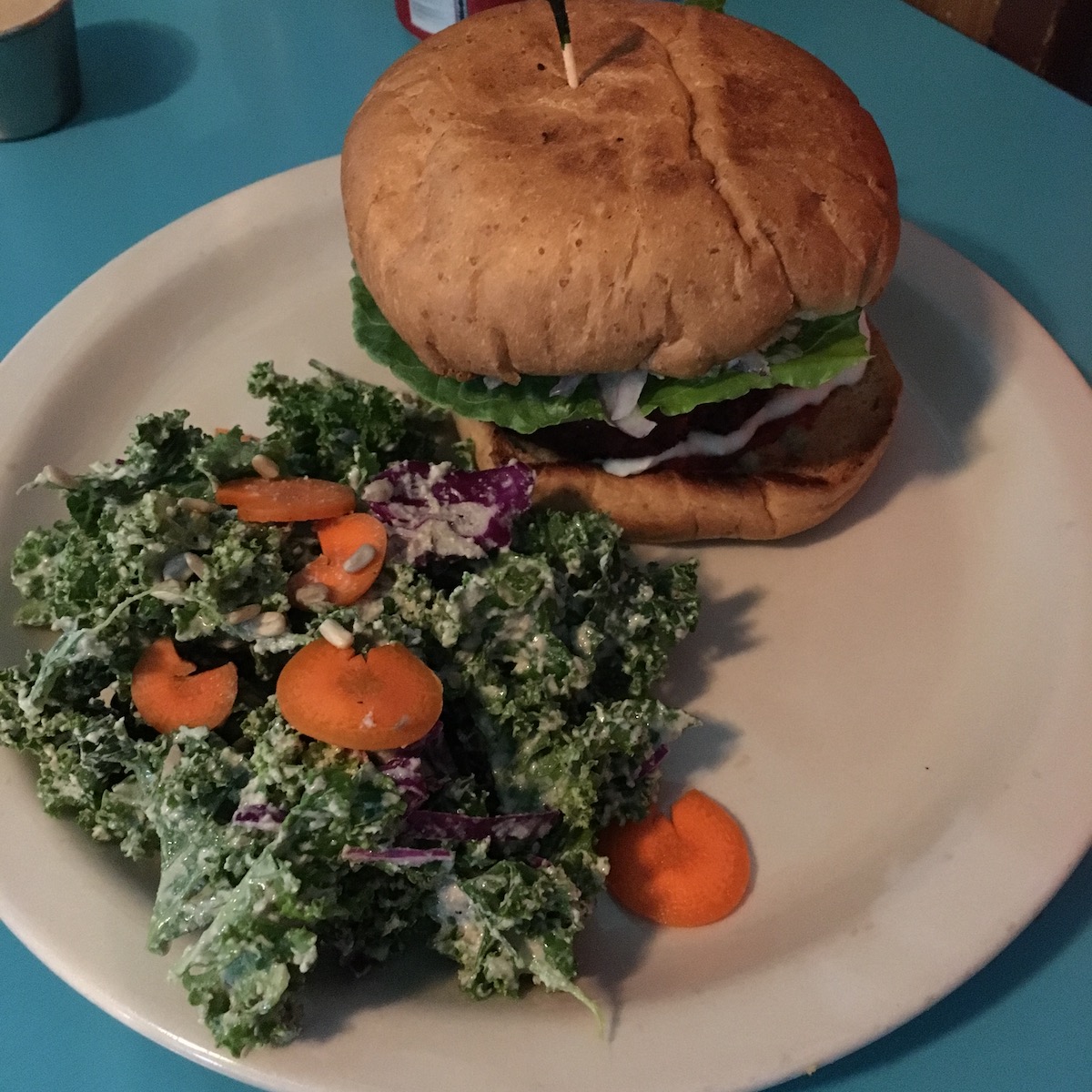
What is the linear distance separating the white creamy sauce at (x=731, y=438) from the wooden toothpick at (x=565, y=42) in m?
0.73

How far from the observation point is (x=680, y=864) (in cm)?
171

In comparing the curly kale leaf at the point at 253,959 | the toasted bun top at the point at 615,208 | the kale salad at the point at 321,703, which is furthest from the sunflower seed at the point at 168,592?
the toasted bun top at the point at 615,208

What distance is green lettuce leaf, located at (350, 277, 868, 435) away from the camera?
6.07ft

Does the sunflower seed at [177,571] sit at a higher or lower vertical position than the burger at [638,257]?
lower

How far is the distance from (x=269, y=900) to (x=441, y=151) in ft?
4.27

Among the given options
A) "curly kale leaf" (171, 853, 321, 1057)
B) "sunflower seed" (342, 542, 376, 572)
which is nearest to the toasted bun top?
"sunflower seed" (342, 542, 376, 572)

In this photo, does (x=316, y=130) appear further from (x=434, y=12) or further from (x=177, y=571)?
(x=177, y=571)

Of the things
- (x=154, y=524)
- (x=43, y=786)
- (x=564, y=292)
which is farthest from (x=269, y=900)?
(x=564, y=292)

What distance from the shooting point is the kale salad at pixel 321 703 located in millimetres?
1448

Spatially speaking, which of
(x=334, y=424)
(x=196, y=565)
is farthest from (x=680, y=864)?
(x=334, y=424)

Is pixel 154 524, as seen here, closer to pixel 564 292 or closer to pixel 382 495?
pixel 382 495

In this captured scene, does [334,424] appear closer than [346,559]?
No

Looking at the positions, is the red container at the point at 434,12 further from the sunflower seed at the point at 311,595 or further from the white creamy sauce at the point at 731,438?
the sunflower seed at the point at 311,595

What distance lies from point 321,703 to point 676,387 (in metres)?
0.88
